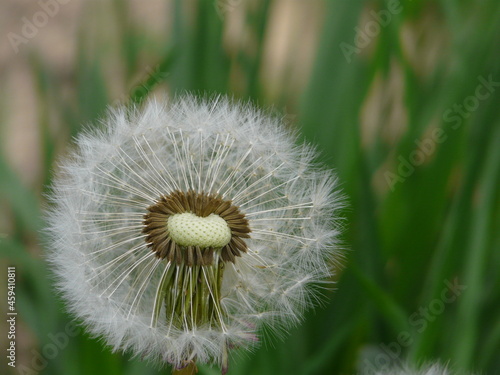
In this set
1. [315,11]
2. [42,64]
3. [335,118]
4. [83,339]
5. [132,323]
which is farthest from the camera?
[315,11]

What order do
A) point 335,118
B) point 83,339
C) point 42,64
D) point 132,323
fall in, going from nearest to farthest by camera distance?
point 132,323
point 83,339
point 335,118
point 42,64

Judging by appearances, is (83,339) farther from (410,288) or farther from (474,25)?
(474,25)

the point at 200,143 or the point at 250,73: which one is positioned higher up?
the point at 250,73

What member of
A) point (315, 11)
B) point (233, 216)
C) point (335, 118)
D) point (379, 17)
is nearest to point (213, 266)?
point (233, 216)
